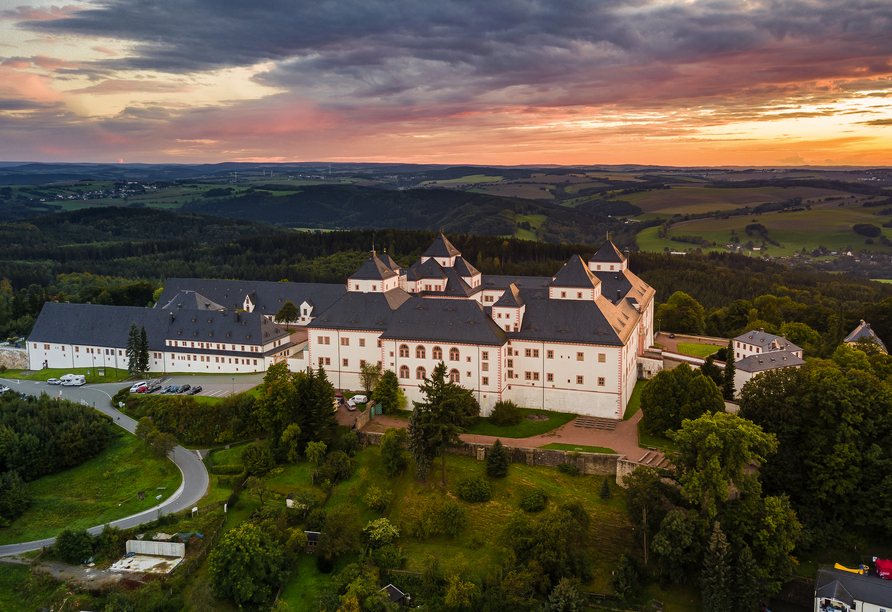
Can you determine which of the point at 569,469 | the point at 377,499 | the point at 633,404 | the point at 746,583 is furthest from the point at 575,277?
the point at 746,583

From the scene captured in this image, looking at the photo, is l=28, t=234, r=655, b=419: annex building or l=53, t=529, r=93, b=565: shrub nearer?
l=53, t=529, r=93, b=565: shrub

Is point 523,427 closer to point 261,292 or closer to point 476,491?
point 476,491

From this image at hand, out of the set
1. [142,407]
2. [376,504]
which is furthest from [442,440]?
[142,407]

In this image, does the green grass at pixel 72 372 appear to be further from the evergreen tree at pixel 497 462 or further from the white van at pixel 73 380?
the evergreen tree at pixel 497 462

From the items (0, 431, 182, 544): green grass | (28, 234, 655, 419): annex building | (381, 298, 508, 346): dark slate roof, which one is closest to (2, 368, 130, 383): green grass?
(28, 234, 655, 419): annex building

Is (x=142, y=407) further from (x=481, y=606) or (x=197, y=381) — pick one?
(x=481, y=606)

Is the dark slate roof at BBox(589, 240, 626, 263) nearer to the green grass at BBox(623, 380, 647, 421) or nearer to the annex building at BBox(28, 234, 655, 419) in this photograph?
the annex building at BBox(28, 234, 655, 419)

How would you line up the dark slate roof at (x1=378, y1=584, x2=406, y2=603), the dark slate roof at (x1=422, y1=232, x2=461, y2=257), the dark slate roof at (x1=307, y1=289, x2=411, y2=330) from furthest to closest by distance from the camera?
the dark slate roof at (x1=422, y1=232, x2=461, y2=257)
the dark slate roof at (x1=307, y1=289, x2=411, y2=330)
the dark slate roof at (x1=378, y1=584, x2=406, y2=603)

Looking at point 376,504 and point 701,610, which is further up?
point 376,504
